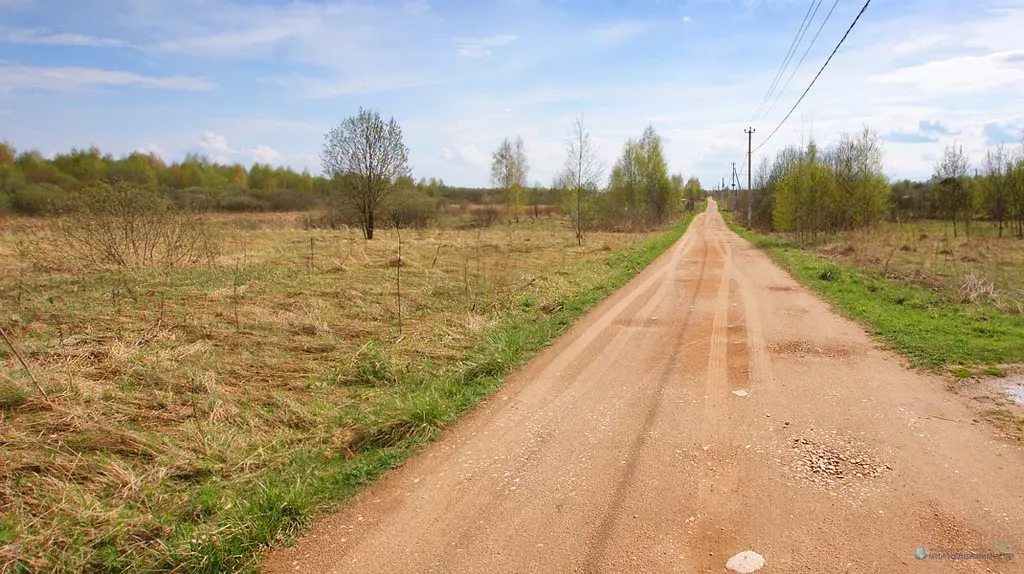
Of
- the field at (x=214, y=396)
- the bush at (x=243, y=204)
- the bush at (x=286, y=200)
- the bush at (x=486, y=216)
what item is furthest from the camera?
the bush at (x=286, y=200)

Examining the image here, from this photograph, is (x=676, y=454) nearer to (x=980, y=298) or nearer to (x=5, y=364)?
(x=5, y=364)

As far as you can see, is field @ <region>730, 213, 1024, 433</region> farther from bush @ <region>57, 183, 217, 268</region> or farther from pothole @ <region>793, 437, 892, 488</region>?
bush @ <region>57, 183, 217, 268</region>

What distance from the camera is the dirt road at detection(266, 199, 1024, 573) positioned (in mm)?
3121

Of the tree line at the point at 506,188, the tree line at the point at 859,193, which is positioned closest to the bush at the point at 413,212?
the tree line at the point at 506,188

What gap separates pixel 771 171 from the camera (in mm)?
45406

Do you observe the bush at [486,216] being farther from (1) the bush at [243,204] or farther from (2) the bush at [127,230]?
(2) the bush at [127,230]

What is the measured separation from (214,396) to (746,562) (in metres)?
5.21

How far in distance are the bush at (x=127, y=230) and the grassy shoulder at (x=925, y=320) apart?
16039 mm

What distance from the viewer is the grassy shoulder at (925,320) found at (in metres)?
6.62

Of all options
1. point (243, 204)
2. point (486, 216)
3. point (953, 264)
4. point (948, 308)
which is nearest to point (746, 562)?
point (948, 308)

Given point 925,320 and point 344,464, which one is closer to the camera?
point 344,464

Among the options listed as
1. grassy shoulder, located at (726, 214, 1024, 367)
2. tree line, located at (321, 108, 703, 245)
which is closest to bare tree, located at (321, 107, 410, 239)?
tree line, located at (321, 108, 703, 245)

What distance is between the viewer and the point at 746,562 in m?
3.00

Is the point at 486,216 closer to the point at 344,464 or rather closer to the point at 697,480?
the point at 344,464
